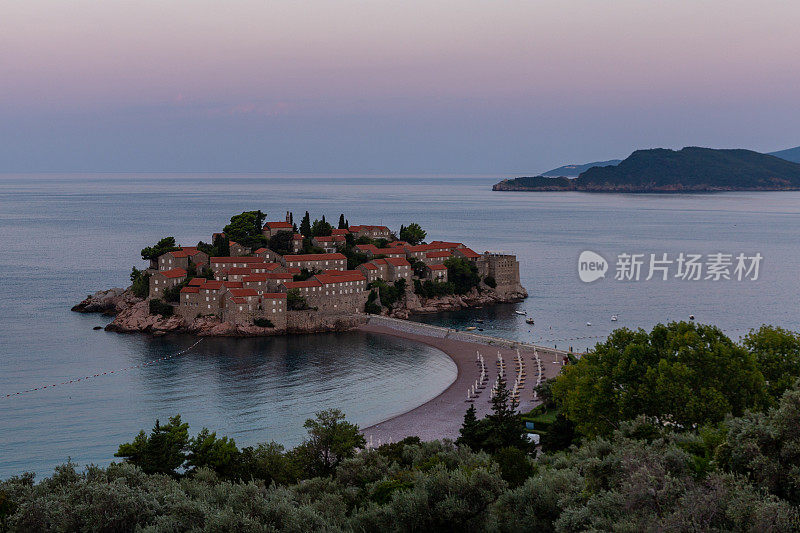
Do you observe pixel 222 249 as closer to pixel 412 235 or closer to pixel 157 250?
pixel 157 250

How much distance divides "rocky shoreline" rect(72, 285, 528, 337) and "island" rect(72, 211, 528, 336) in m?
0.08

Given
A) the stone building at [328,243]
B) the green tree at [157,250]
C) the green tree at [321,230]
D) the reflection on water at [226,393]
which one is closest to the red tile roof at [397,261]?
the stone building at [328,243]

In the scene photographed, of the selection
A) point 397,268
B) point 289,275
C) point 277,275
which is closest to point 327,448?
point 277,275

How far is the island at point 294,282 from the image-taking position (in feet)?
183

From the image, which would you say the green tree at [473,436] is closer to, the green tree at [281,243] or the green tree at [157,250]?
the green tree at [281,243]

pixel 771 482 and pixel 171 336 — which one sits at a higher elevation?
pixel 771 482

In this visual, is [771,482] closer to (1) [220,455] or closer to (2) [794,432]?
(2) [794,432]

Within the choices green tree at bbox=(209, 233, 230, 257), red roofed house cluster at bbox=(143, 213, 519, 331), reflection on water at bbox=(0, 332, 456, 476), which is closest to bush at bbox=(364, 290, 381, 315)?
red roofed house cluster at bbox=(143, 213, 519, 331)

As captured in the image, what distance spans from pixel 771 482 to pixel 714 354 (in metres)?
11.0

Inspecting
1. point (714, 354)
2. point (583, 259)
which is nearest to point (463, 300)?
point (583, 259)

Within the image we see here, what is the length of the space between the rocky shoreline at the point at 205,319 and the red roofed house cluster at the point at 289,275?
629mm

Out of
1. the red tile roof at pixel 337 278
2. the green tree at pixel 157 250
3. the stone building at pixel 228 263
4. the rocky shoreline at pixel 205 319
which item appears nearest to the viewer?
the rocky shoreline at pixel 205 319

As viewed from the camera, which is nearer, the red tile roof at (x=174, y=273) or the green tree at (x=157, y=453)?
the green tree at (x=157, y=453)

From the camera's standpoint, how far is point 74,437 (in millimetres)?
33531
